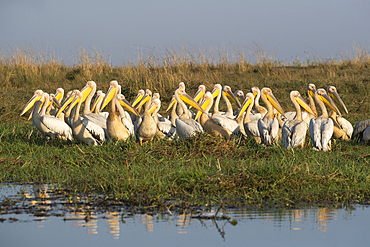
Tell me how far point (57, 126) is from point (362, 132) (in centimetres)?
460

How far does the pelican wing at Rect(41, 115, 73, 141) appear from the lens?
740 centimetres

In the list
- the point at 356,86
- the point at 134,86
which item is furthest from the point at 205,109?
the point at 356,86

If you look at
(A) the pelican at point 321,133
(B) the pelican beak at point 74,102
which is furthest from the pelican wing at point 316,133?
(B) the pelican beak at point 74,102

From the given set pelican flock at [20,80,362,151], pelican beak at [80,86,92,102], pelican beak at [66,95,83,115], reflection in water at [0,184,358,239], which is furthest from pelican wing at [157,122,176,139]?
reflection in water at [0,184,358,239]

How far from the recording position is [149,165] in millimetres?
5504

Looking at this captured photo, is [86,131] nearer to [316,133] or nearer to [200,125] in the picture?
[200,125]

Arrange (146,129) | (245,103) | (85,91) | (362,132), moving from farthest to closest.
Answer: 1. (85,91)
2. (245,103)
3. (362,132)
4. (146,129)

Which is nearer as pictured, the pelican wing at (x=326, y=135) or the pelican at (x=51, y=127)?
the pelican wing at (x=326, y=135)

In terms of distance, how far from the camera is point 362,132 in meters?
7.30

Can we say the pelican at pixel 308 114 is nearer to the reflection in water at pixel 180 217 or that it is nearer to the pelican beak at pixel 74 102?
the pelican beak at pixel 74 102

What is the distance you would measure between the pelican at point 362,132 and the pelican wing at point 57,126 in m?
4.33

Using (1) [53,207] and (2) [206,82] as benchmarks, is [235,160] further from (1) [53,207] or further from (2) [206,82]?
(2) [206,82]

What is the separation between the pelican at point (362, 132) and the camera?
22.9ft

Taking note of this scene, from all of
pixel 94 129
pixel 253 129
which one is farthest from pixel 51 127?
pixel 253 129
